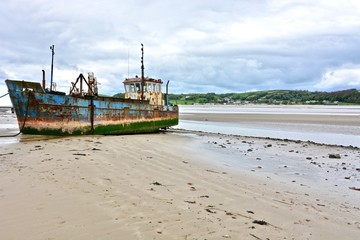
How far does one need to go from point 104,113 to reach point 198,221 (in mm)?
11208

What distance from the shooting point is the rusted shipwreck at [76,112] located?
11.8 metres

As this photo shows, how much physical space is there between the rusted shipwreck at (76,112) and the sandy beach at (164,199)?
4.12 meters

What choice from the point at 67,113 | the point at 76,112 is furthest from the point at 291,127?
the point at 67,113

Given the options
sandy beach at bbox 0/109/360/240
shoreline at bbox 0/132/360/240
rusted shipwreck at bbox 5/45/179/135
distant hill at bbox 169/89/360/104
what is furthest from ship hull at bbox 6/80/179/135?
distant hill at bbox 169/89/360/104

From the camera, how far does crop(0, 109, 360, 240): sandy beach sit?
3.34m

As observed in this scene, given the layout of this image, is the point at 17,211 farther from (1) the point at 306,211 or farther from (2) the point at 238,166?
(2) the point at 238,166

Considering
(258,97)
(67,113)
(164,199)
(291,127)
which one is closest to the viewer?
(164,199)

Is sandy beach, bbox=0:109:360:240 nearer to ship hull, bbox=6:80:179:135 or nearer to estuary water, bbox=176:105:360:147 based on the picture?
ship hull, bbox=6:80:179:135

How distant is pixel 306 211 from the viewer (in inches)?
169

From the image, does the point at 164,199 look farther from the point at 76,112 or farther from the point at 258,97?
the point at 258,97

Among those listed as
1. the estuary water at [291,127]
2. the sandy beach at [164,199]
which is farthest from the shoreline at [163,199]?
the estuary water at [291,127]

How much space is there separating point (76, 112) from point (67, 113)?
1.35 ft

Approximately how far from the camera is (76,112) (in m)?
12.8

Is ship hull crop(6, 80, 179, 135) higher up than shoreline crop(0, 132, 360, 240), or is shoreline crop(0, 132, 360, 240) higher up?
ship hull crop(6, 80, 179, 135)
